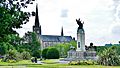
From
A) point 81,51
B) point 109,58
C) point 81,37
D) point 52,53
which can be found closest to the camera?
point 109,58

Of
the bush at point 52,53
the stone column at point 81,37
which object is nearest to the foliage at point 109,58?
the stone column at point 81,37

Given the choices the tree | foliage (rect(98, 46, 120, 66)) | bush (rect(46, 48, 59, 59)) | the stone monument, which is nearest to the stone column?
the stone monument

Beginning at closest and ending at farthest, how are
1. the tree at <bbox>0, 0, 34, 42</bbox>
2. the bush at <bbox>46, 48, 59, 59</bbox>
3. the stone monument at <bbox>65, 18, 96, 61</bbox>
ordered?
the tree at <bbox>0, 0, 34, 42</bbox> → the stone monument at <bbox>65, 18, 96, 61</bbox> → the bush at <bbox>46, 48, 59, 59</bbox>

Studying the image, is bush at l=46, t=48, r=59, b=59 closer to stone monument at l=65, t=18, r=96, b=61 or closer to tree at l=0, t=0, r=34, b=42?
stone monument at l=65, t=18, r=96, b=61

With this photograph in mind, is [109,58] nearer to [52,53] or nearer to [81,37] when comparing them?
[81,37]

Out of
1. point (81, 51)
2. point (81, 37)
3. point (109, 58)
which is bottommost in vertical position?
point (109, 58)

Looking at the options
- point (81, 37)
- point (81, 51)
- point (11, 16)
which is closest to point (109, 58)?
point (81, 37)

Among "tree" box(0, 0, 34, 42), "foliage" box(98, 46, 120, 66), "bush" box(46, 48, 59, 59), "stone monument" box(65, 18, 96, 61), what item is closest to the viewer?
"tree" box(0, 0, 34, 42)

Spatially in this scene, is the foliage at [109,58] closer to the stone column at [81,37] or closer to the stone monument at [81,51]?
the stone monument at [81,51]

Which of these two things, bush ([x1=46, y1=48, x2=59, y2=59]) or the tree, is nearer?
the tree

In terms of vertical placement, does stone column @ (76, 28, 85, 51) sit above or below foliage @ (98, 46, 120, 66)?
above

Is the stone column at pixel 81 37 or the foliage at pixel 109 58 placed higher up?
the stone column at pixel 81 37

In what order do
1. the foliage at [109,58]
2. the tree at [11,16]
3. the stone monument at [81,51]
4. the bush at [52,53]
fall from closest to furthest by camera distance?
1. the tree at [11,16]
2. the foliage at [109,58]
3. the stone monument at [81,51]
4. the bush at [52,53]

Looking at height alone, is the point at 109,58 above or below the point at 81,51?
below
